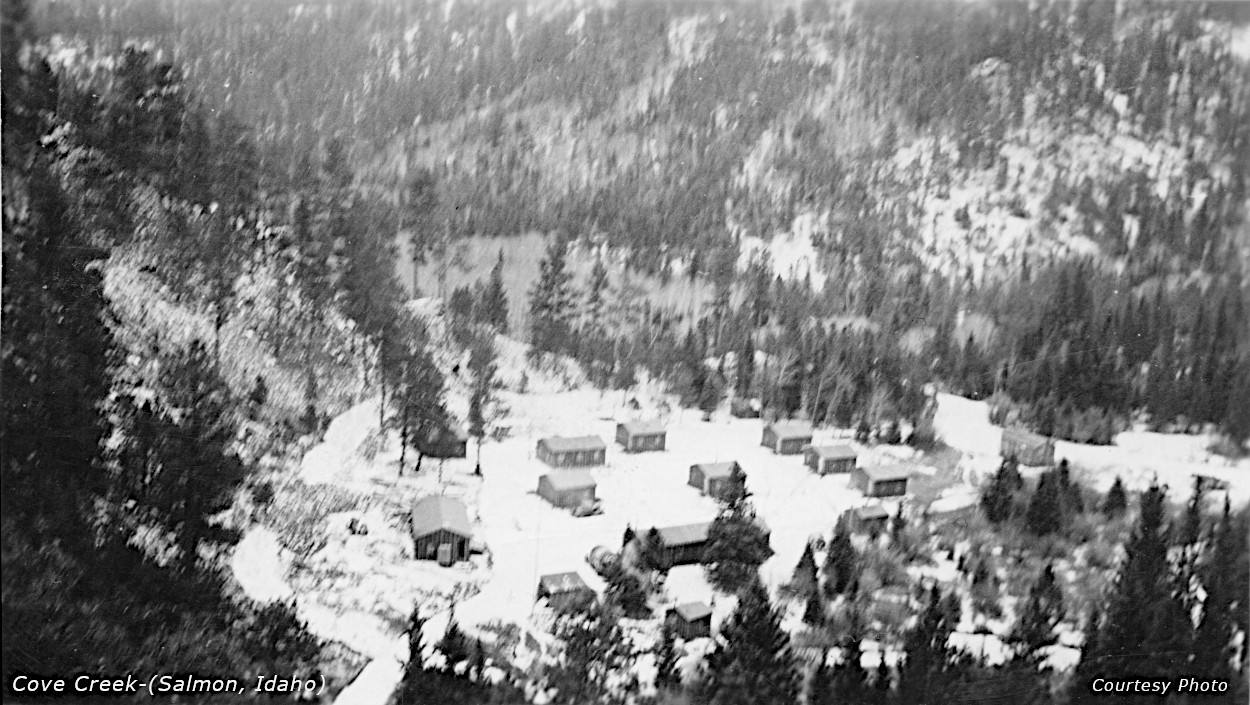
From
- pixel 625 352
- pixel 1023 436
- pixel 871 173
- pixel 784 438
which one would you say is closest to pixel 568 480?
pixel 625 352

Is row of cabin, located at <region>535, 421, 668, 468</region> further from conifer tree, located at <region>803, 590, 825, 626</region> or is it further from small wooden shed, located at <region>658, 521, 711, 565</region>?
conifer tree, located at <region>803, 590, 825, 626</region>

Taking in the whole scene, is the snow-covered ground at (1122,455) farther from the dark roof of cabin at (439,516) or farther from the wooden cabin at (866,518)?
the dark roof of cabin at (439,516)

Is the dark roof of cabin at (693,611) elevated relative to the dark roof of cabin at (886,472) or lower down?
lower down

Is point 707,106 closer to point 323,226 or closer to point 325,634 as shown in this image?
point 323,226

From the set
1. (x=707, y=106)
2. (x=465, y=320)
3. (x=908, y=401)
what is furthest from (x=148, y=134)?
(x=908, y=401)

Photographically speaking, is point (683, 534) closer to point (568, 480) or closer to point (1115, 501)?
point (568, 480)

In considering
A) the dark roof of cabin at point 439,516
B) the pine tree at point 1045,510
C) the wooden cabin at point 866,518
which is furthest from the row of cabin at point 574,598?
the pine tree at point 1045,510
